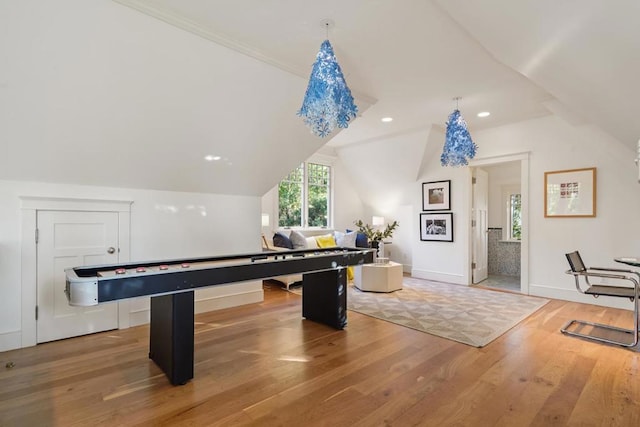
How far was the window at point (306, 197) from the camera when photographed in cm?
666

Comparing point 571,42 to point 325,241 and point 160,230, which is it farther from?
point 325,241

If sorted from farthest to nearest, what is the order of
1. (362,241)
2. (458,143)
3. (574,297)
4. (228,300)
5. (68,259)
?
(362,241)
(574,297)
(228,300)
(458,143)
(68,259)

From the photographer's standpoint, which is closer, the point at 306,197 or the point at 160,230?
the point at 160,230

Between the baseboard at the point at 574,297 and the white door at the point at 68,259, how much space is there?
18.9 ft

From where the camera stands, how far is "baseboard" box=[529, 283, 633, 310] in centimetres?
424

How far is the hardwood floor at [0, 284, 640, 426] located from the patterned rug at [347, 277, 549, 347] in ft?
0.71

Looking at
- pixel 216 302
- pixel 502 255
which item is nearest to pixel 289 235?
pixel 216 302

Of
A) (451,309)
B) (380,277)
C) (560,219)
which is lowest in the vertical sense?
(451,309)

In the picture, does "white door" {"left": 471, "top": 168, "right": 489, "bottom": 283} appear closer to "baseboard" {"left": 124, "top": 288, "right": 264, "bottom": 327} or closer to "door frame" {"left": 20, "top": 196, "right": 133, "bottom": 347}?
"baseboard" {"left": 124, "top": 288, "right": 264, "bottom": 327}

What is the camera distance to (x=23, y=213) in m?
3.01

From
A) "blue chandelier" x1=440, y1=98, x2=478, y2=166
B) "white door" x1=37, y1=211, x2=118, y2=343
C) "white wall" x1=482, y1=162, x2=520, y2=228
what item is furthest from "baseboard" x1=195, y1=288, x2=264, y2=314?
"white wall" x1=482, y1=162, x2=520, y2=228

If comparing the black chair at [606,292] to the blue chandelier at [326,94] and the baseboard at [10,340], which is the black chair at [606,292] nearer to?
the blue chandelier at [326,94]

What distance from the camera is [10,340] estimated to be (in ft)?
9.62

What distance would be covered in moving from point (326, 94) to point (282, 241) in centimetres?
352
